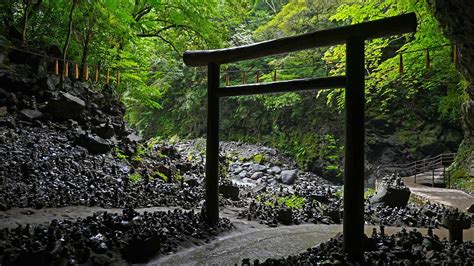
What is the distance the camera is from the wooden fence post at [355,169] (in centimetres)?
440

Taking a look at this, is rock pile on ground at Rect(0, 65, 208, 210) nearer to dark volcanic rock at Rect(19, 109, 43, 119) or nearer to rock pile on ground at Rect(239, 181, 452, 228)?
dark volcanic rock at Rect(19, 109, 43, 119)

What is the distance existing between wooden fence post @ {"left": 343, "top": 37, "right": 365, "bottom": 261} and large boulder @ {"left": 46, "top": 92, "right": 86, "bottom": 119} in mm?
8879

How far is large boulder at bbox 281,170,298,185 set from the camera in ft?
50.6

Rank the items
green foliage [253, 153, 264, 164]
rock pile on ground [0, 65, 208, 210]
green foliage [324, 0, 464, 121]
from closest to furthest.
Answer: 1. rock pile on ground [0, 65, 208, 210]
2. green foliage [324, 0, 464, 121]
3. green foliage [253, 153, 264, 164]

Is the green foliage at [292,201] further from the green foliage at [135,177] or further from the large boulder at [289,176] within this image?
the green foliage at [135,177]

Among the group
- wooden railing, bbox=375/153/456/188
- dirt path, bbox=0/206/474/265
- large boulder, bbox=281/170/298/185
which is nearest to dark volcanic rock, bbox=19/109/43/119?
dirt path, bbox=0/206/474/265

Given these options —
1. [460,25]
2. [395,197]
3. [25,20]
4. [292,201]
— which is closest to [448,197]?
[395,197]

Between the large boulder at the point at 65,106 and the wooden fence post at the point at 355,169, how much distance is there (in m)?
8.88

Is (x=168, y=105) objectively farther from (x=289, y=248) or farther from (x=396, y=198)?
(x=289, y=248)

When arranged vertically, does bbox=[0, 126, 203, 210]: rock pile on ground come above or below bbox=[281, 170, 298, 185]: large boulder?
above

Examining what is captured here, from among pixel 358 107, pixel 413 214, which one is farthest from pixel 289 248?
pixel 413 214

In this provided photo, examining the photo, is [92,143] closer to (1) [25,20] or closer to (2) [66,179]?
(2) [66,179]

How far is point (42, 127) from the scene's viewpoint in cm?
970

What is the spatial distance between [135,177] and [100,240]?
5183mm
